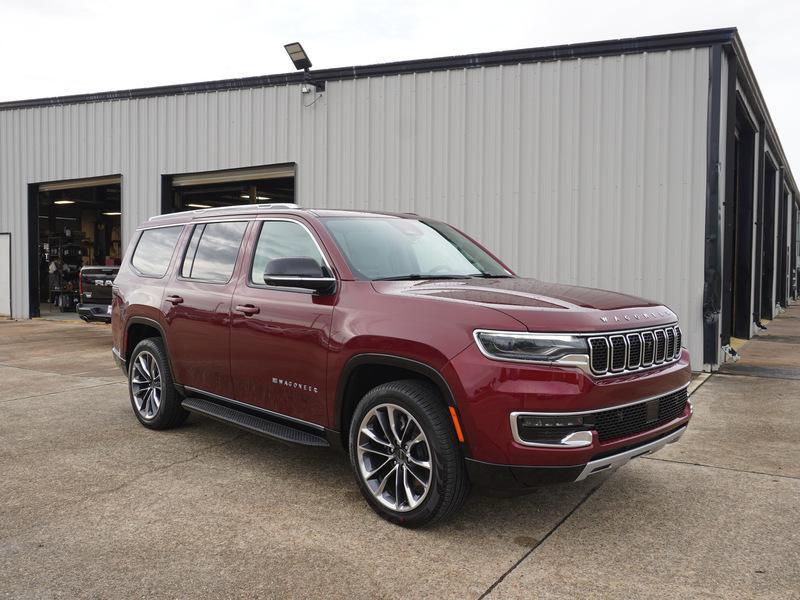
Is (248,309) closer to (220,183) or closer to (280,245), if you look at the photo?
(280,245)

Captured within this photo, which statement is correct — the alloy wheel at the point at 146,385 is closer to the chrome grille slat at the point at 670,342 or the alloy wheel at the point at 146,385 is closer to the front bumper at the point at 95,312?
the chrome grille slat at the point at 670,342

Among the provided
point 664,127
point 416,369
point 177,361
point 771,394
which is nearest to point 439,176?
point 664,127

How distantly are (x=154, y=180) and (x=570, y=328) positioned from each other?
1337 cm

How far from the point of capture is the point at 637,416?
3664mm

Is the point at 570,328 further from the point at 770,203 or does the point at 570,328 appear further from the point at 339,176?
the point at 770,203

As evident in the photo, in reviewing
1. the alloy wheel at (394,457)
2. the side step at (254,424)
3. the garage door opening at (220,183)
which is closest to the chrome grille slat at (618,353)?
the alloy wheel at (394,457)

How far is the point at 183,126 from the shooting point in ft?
47.4

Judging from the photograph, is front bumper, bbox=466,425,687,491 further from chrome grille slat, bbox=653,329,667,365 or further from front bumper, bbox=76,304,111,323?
front bumper, bbox=76,304,111,323

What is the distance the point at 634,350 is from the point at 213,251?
10.3 ft

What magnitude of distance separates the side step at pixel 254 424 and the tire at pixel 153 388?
0.92 ft

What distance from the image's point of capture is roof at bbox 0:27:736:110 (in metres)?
9.27

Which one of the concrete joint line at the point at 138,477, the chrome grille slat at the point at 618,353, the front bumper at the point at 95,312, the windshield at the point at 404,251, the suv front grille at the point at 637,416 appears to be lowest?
the concrete joint line at the point at 138,477

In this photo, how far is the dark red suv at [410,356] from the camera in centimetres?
339

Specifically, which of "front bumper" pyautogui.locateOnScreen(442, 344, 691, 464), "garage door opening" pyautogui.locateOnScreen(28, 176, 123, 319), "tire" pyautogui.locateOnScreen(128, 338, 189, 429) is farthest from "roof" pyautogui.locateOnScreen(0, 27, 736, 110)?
"front bumper" pyautogui.locateOnScreen(442, 344, 691, 464)
